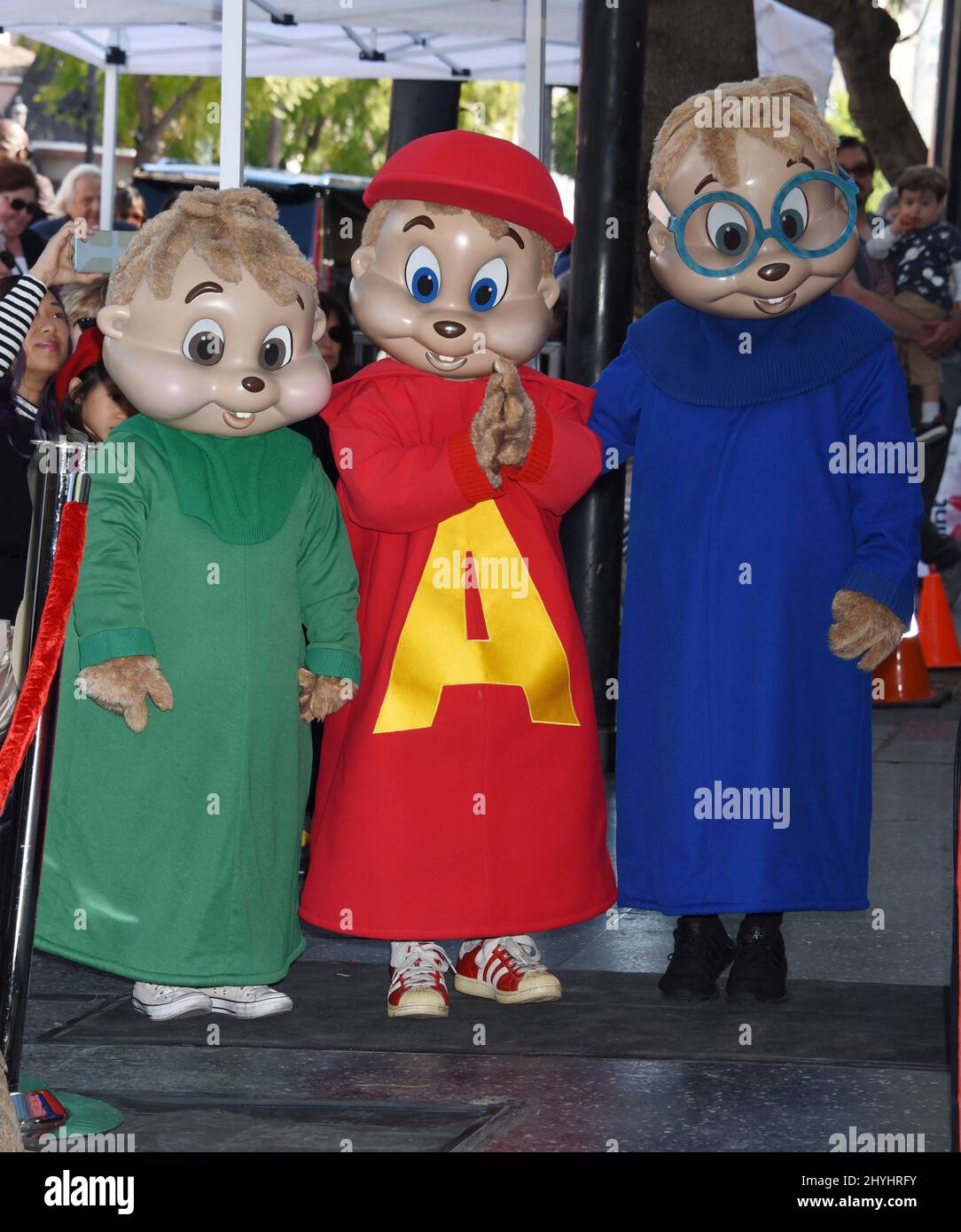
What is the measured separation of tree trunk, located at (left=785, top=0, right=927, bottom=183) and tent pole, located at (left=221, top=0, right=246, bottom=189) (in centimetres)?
730

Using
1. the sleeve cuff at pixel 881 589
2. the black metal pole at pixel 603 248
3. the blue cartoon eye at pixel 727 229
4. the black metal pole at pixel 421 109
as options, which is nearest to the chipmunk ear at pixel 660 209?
the blue cartoon eye at pixel 727 229

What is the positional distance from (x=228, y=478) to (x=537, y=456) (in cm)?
66

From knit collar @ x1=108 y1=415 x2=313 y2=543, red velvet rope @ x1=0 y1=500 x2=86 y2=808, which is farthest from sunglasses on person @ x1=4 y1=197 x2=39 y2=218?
red velvet rope @ x1=0 y1=500 x2=86 y2=808

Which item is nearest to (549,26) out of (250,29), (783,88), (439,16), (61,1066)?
(439,16)

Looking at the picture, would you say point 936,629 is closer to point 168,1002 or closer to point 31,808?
point 168,1002

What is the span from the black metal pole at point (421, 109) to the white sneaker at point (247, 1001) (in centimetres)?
896

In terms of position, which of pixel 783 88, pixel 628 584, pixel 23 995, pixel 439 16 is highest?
pixel 439 16

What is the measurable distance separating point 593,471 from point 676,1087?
1.34 metres

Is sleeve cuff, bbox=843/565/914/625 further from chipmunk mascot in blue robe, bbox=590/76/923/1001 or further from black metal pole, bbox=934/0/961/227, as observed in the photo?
black metal pole, bbox=934/0/961/227

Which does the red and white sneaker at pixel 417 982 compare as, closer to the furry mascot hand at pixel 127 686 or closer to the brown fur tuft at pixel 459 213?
the furry mascot hand at pixel 127 686

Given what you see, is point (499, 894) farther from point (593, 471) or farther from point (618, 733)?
point (593, 471)

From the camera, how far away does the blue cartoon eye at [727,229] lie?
4059 mm

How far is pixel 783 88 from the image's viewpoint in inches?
165
